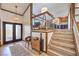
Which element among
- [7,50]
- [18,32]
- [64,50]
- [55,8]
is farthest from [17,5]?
[64,50]

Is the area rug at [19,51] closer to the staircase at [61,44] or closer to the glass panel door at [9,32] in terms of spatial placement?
the glass panel door at [9,32]

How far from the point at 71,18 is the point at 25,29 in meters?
0.98

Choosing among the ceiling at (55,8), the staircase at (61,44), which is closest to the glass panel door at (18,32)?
the ceiling at (55,8)

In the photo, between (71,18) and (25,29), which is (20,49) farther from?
(71,18)

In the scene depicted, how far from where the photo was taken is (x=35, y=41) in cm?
215

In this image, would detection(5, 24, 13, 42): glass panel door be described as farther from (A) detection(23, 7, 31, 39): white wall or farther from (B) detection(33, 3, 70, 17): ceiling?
(B) detection(33, 3, 70, 17): ceiling

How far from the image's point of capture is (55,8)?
209 cm

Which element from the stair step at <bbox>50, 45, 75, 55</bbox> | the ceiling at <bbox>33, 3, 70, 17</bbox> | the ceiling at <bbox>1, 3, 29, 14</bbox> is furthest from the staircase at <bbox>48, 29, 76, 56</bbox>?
the ceiling at <bbox>1, 3, 29, 14</bbox>

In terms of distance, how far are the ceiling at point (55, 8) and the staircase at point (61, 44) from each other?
351 millimetres

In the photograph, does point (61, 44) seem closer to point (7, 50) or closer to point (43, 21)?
point (43, 21)

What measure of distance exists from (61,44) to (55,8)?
2.47 feet

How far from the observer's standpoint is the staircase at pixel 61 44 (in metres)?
1.97

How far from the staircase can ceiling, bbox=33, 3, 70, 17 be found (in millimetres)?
351

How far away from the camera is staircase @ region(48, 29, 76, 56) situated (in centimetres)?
197
